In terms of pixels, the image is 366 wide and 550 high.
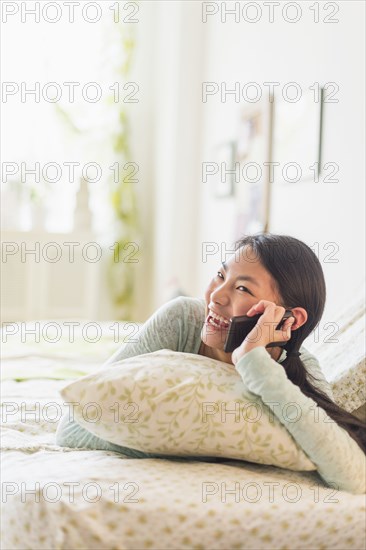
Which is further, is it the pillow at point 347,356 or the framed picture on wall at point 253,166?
the framed picture on wall at point 253,166

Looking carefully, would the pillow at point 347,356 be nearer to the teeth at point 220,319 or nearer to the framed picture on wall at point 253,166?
the teeth at point 220,319

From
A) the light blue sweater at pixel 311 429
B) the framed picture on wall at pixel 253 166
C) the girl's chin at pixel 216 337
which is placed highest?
the framed picture on wall at pixel 253 166

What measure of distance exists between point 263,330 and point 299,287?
14 centimetres

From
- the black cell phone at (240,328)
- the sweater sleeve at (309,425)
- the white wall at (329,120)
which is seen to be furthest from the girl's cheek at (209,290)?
the white wall at (329,120)

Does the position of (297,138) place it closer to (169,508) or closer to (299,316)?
(299,316)

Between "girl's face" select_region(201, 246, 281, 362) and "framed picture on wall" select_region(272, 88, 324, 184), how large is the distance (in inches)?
65.2

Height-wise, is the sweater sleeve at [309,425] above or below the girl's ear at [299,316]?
below

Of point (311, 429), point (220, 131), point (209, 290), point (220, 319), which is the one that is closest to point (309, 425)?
point (311, 429)

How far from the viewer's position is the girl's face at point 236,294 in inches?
58.1

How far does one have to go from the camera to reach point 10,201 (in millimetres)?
5008

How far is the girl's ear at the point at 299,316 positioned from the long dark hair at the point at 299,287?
0.02 meters

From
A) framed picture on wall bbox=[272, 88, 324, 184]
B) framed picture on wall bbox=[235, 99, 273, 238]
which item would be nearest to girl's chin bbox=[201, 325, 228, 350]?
framed picture on wall bbox=[272, 88, 324, 184]

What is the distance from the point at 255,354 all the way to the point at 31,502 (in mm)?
458

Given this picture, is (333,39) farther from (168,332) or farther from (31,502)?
(31,502)
